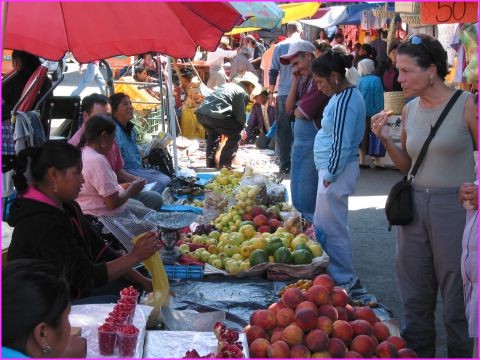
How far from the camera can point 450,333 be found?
146 inches

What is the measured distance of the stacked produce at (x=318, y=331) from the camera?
3008 millimetres

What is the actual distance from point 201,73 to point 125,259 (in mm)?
13670

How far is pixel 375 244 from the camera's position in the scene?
7023 mm

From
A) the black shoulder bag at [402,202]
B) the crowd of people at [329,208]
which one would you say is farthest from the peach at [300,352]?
the black shoulder bag at [402,202]

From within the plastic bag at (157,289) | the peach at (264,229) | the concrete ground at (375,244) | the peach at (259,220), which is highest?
the plastic bag at (157,289)

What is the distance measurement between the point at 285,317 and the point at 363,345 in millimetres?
376

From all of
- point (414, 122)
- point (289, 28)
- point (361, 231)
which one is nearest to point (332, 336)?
point (414, 122)

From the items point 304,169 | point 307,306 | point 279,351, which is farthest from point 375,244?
point 279,351

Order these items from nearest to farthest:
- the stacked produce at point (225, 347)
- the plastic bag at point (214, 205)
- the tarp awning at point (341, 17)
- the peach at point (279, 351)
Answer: the stacked produce at point (225, 347)
the peach at point (279, 351)
the plastic bag at point (214, 205)
the tarp awning at point (341, 17)

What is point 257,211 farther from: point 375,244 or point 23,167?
point 23,167

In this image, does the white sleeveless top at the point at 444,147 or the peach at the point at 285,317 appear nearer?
the peach at the point at 285,317

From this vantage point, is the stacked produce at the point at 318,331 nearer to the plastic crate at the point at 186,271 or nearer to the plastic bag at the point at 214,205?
A: the plastic crate at the point at 186,271

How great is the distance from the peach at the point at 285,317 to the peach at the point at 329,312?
0.13m

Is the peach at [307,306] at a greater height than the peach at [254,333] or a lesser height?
greater
